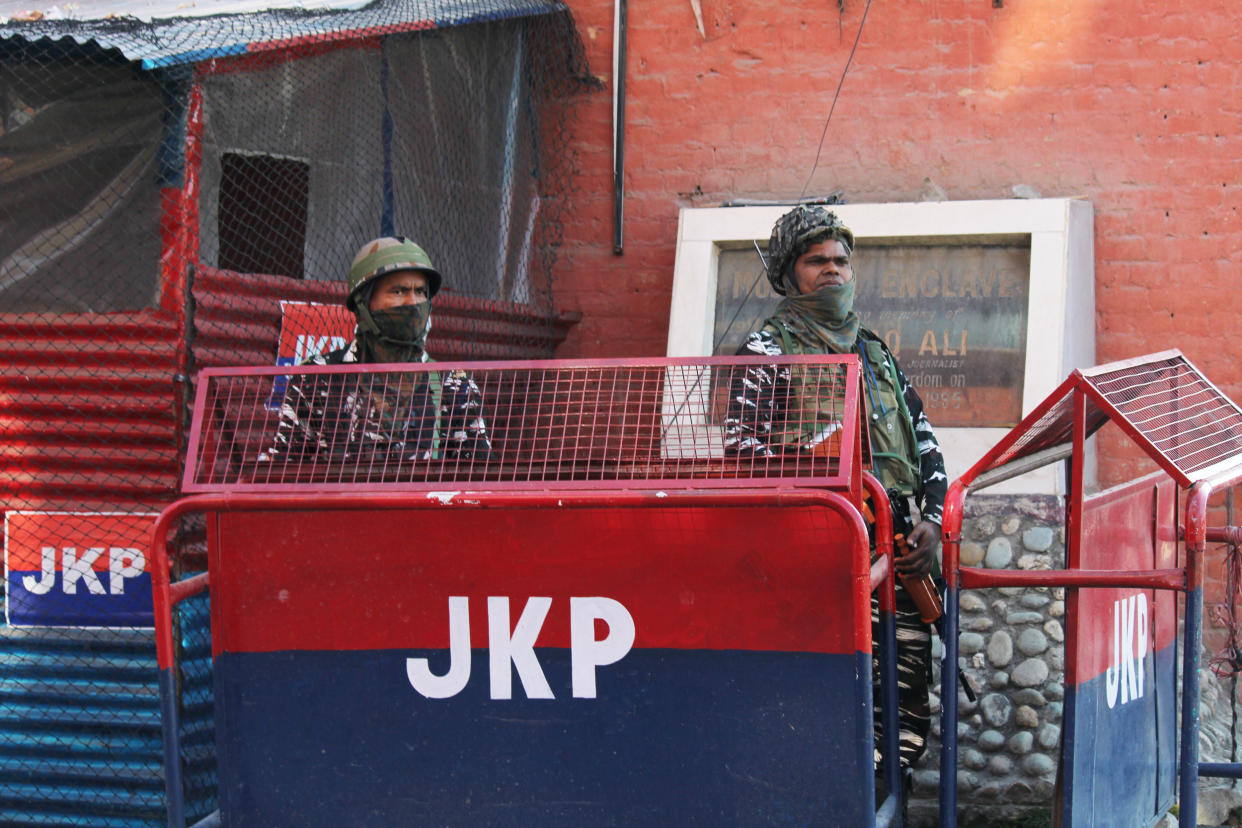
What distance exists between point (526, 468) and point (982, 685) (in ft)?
8.23

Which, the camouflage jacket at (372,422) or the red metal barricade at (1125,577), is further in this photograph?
the camouflage jacket at (372,422)

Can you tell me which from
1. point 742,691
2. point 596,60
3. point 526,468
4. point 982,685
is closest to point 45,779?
point 526,468

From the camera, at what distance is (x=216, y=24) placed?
4.54 meters

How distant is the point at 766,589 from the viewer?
2.61 metres

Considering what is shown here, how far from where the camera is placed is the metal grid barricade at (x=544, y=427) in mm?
2734

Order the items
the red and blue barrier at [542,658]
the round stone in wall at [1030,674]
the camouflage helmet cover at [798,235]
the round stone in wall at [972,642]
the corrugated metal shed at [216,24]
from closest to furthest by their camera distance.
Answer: the red and blue barrier at [542,658] < the camouflage helmet cover at [798,235] < the corrugated metal shed at [216,24] < the round stone in wall at [1030,674] < the round stone in wall at [972,642]

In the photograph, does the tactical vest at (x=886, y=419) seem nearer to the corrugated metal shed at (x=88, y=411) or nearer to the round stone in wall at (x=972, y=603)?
the round stone in wall at (x=972, y=603)

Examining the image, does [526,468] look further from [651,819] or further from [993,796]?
[993,796]

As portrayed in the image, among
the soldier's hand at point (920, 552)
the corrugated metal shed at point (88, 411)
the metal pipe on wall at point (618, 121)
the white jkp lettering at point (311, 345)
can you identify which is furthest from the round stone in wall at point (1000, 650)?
the corrugated metal shed at point (88, 411)

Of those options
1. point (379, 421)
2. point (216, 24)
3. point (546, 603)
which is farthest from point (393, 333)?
point (216, 24)

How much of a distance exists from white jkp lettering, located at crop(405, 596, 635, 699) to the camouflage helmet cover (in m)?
1.46

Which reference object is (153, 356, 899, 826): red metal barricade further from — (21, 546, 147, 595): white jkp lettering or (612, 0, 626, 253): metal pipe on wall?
(612, 0, 626, 253): metal pipe on wall

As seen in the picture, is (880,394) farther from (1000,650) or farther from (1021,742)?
(1021,742)

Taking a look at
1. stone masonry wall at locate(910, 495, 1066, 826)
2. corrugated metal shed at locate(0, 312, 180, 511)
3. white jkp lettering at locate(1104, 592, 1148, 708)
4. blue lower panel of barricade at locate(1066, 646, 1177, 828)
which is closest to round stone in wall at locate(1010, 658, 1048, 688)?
stone masonry wall at locate(910, 495, 1066, 826)
